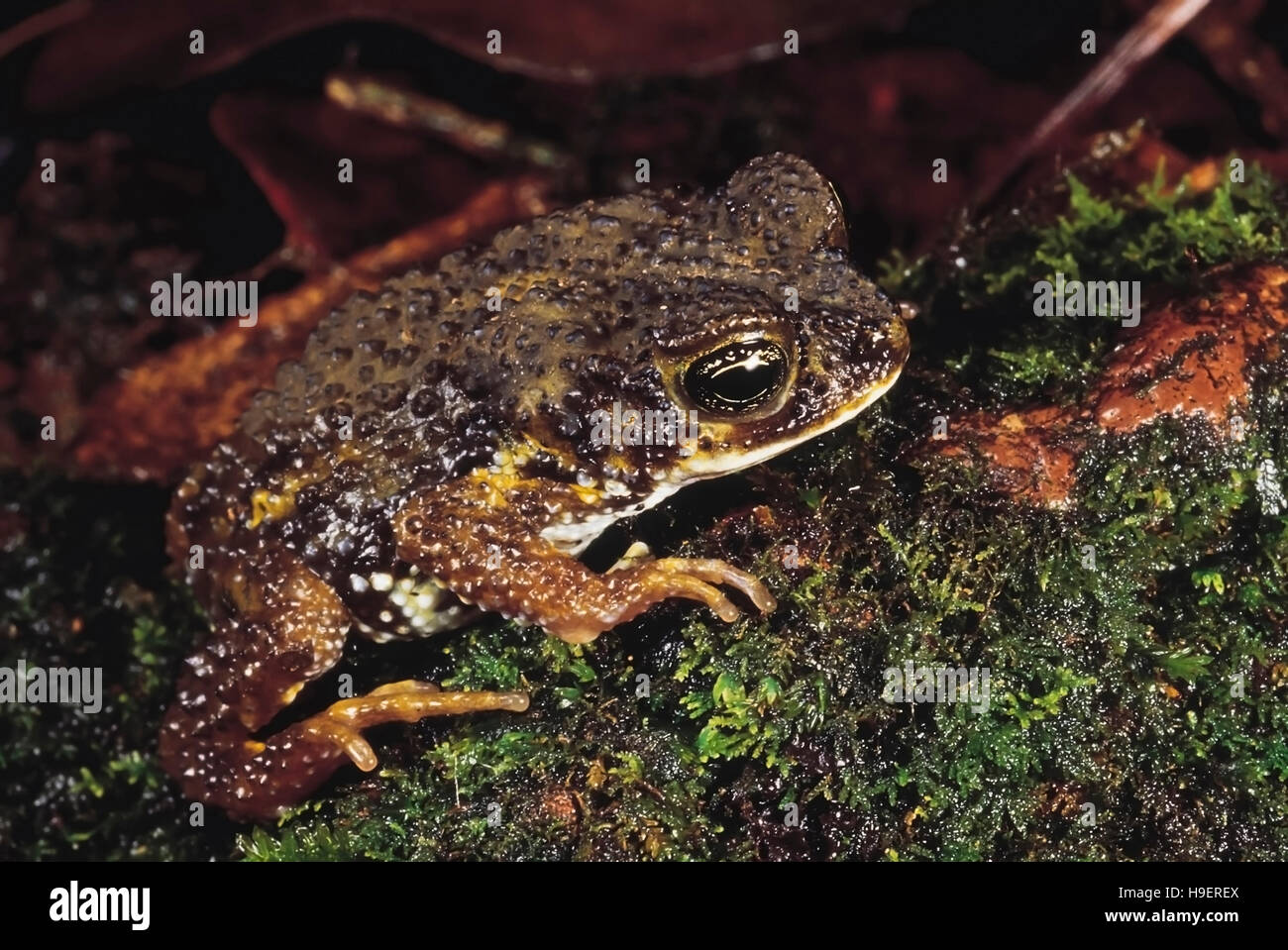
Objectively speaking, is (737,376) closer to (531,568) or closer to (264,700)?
(531,568)

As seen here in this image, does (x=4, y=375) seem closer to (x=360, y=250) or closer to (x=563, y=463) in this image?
(x=360, y=250)

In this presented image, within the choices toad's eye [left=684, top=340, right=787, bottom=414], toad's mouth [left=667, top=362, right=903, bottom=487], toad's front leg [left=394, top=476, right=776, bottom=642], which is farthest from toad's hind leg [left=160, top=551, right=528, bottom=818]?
toad's eye [left=684, top=340, right=787, bottom=414]

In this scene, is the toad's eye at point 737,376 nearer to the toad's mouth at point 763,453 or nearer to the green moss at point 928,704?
the toad's mouth at point 763,453

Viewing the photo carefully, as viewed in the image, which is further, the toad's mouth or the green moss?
the toad's mouth

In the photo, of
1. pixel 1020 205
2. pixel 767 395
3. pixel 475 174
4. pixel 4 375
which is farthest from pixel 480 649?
pixel 4 375

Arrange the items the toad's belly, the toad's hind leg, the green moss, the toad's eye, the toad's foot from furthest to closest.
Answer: the toad's belly, the toad's hind leg, the toad's foot, the toad's eye, the green moss

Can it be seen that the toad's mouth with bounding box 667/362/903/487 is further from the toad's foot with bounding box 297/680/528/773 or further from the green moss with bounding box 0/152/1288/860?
the toad's foot with bounding box 297/680/528/773

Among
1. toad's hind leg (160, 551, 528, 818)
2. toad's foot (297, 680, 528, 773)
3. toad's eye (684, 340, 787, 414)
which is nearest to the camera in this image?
toad's eye (684, 340, 787, 414)

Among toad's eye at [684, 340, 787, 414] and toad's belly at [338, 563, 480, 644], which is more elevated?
A: toad's eye at [684, 340, 787, 414]
